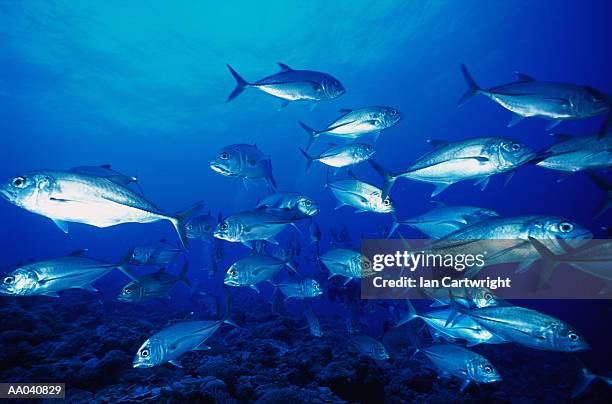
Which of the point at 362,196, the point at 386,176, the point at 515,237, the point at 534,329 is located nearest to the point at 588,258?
the point at 515,237

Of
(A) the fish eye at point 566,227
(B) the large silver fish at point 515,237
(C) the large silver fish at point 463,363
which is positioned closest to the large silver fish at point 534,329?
(B) the large silver fish at point 515,237

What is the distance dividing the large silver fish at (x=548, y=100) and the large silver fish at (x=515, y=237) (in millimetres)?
1833

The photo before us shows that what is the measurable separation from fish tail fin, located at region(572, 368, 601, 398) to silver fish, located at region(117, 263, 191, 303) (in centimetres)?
703

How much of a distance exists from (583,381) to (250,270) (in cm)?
542

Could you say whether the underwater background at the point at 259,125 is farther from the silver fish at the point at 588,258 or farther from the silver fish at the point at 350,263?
the silver fish at the point at 350,263

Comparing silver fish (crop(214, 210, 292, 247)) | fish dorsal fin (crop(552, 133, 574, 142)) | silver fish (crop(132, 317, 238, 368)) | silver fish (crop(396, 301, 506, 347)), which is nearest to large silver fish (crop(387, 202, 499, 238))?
silver fish (crop(396, 301, 506, 347))

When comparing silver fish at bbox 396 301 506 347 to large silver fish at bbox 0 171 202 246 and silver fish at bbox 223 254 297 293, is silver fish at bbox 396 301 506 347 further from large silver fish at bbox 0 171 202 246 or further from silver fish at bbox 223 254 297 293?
large silver fish at bbox 0 171 202 246

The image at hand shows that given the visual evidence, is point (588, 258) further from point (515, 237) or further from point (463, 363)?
point (463, 363)

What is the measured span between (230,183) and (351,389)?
78.5 meters

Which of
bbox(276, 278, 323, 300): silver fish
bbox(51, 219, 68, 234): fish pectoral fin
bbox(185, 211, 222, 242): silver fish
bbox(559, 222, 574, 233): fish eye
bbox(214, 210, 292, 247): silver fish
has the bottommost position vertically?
bbox(559, 222, 574, 233): fish eye

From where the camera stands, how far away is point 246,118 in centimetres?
4434

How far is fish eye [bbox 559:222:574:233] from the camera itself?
3441 millimetres

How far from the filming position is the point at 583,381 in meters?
4.55

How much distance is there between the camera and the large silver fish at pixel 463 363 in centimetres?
429
